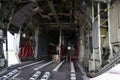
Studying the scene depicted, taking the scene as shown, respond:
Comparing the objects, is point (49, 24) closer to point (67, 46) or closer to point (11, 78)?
point (67, 46)

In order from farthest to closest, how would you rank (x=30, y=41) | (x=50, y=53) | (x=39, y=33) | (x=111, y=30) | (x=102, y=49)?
1. (x=50, y=53)
2. (x=39, y=33)
3. (x=30, y=41)
4. (x=102, y=49)
5. (x=111, y=30)

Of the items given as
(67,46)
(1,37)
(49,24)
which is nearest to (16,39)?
(1,37)

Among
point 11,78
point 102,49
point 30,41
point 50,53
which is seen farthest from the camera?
point 50,53

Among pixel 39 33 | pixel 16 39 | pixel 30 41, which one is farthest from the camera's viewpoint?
pixel 39 33

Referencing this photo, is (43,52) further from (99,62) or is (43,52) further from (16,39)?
(99,62)

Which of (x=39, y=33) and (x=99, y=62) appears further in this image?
(x=39, y=33)

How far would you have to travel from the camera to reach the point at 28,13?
11508 mm

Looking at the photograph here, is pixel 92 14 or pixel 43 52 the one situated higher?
pixel 92 14

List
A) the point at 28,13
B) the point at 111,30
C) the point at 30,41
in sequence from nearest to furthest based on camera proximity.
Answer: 1. the point at 111,30
2. the point at 28,13
3. the point at 30,41

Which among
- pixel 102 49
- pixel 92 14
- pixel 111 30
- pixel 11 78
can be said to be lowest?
pixel 11 78

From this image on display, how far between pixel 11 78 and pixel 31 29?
30.0ft

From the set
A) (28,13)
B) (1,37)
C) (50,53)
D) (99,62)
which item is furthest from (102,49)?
(50,53)

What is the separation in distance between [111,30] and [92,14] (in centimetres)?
133

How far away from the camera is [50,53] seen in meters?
18.7
